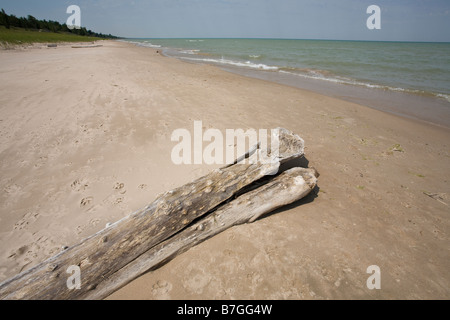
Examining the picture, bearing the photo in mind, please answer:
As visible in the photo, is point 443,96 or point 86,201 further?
point 443,96

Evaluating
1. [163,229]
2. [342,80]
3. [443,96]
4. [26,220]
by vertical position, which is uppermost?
[342,80]

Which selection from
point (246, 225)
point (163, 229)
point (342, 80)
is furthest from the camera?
point (342, 80)

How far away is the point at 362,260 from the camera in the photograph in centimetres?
260

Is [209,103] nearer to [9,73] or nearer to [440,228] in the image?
[440,228]

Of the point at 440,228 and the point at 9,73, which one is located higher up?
the point at 9,73

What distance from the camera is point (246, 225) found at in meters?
3.05

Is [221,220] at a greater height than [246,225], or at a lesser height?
greater

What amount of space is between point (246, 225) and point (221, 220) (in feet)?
1.37

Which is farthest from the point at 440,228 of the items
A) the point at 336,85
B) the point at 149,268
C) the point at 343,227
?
the point at 336,85

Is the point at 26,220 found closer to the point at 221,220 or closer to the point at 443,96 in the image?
the point at 221,220

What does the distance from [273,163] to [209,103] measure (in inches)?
214

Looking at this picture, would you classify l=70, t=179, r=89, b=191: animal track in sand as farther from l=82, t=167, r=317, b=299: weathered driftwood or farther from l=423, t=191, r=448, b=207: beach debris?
l=423, t=191, r=448, b=207: beach debris

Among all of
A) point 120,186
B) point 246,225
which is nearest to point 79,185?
point 120,186

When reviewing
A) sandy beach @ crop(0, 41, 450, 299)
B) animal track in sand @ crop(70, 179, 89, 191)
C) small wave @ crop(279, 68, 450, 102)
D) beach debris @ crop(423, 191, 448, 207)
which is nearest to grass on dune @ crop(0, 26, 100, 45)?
sandy beach @ crop(0, 41, 450, 299)
